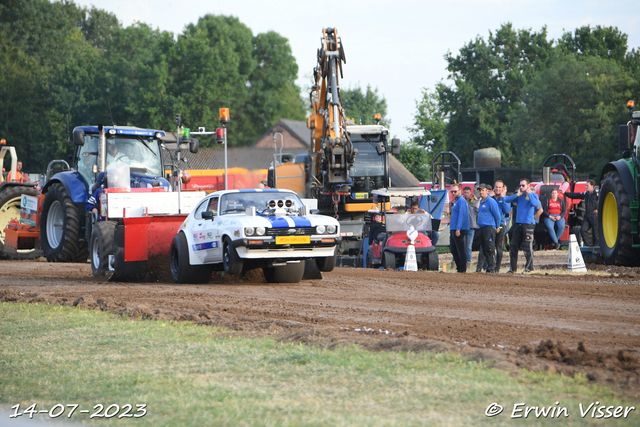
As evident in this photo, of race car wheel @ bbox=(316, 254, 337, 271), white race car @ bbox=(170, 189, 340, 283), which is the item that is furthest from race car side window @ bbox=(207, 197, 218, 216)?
race car wheel @ bbox=(316, 254, 337, 271)

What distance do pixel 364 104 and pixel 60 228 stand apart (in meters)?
52.3

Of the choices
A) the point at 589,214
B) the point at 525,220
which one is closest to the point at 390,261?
the point at 525,220

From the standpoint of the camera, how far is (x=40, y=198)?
63.4 ft

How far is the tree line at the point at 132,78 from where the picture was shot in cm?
5325

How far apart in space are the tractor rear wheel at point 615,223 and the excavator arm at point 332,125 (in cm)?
667

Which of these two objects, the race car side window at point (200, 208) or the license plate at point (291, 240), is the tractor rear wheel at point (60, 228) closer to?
the race car side window at point (200, 208)

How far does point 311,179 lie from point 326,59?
3.23 m

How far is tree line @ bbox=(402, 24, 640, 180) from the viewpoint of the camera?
170ft

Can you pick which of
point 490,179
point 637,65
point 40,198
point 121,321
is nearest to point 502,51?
point 637,65

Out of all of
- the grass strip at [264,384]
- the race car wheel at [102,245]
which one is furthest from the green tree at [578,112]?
the grass strip at [264,384]

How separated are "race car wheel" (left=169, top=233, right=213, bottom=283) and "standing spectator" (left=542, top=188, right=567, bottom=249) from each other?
29.6 feet

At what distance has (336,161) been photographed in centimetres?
1980

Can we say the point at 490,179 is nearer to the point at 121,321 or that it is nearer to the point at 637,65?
the point at 637,65

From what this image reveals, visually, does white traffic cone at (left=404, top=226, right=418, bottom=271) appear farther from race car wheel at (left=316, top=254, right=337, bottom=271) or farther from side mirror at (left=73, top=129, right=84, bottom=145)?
side mirror at (left=73, top=129, right=84, bottom=145)
